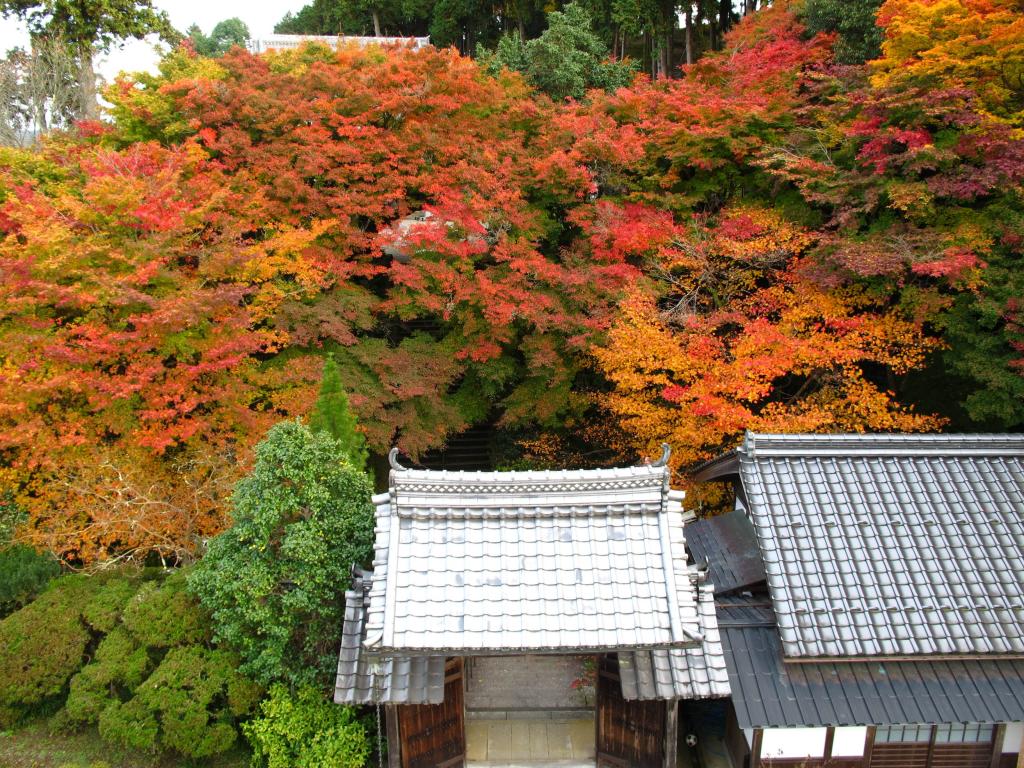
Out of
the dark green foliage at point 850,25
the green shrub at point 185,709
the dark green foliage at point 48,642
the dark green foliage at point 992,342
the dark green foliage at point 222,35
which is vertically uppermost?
the dark green foliage at point 222,35

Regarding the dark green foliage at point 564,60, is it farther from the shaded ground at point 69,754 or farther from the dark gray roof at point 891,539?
the shaded ground at point 69,754

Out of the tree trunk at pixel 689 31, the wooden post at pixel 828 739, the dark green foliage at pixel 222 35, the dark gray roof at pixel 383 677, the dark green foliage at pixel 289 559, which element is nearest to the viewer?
the dark gray roof at pixel 383 677

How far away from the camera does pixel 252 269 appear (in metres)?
15.9

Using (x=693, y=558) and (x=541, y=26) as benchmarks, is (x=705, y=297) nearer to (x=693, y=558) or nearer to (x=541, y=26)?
(x=693, y=558)

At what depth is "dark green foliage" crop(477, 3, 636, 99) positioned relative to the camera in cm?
2480

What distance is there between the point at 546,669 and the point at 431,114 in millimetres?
15813

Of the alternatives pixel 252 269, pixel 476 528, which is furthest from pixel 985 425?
pixel 252 269

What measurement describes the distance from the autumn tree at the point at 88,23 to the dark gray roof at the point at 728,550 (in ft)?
98.8

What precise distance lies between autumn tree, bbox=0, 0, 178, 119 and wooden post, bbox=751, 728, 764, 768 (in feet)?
107

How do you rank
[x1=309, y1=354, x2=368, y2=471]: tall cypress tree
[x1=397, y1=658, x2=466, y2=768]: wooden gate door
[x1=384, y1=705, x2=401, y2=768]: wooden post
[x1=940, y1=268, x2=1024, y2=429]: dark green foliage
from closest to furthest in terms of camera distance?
[x1=384, y1=705, x2=401, y2=768]: wooden post → [x1=397, y1=658, x2=466, y2=768]: wooden gate door → [x1=309, y1=354, x2=368, y2=471]: tall cypress tree → [x1=940, y1=268, x2=1024, y2=429]: dark green foliage

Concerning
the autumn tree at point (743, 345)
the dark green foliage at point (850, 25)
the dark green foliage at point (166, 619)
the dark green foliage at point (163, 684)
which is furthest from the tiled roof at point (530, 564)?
the dark green foliage at point (850, 25)

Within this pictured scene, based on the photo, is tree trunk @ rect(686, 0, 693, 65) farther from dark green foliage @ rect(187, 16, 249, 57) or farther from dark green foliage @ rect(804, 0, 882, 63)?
dark green foliage @ rect(187, 16, 249, 57)

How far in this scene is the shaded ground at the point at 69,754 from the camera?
37.7ft

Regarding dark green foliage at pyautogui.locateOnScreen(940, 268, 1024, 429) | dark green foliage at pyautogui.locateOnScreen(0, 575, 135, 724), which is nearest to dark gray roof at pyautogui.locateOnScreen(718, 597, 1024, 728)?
dark green foliage at pyautogui.locateOnScreen(940, 268, 1024, 429)
